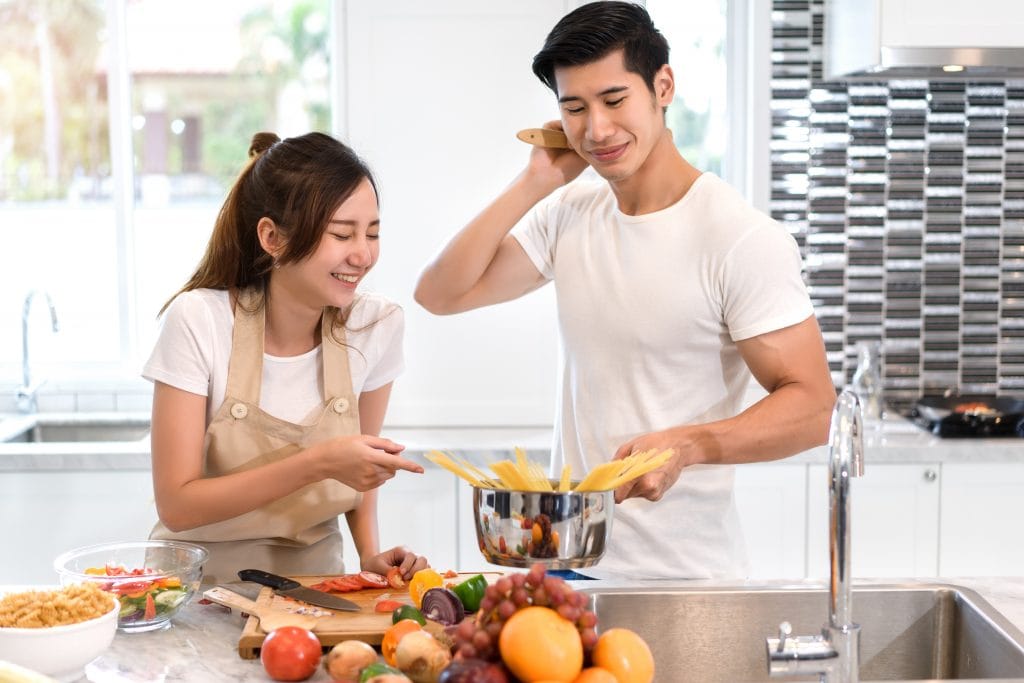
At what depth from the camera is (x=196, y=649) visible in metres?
1.55

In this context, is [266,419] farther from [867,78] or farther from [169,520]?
[867,78]

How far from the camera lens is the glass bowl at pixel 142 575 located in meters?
1.59

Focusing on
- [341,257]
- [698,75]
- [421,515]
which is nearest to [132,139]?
[421,515]

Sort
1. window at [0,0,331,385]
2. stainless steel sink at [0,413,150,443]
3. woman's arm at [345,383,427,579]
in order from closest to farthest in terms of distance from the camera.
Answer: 1. woman's arm at [345,383,427,579]
2. stainless steel sink at [0,413,150,443]
3. window at [0,0,331,385]

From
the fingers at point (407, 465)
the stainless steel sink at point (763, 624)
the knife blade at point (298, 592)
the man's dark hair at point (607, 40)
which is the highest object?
the man's dark hair at point (607, 40)

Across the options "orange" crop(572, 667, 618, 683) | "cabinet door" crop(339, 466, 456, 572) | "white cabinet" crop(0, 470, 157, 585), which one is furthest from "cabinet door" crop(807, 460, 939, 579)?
"orange" crop(572, 667, 618, 683)

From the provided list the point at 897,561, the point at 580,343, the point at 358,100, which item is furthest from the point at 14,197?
the point at 897,561

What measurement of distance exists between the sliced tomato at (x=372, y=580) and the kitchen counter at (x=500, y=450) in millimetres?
1217

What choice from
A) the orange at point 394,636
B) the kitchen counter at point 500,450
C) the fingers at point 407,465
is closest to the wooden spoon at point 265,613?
the orange at point 394,636

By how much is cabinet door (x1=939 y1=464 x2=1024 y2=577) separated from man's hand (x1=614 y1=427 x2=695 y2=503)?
5.11 feet

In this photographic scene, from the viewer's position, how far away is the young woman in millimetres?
1823

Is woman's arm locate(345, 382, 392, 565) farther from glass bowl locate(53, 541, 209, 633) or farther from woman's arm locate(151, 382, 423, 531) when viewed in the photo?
glass bowl locate(53, 541, 209, 633)

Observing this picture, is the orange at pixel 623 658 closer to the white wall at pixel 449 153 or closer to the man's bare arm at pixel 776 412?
the man's bare arm at pixel 776 412

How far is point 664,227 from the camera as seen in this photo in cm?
194
